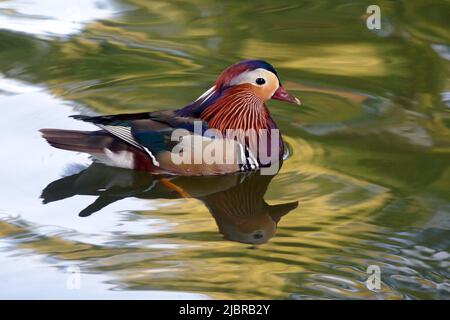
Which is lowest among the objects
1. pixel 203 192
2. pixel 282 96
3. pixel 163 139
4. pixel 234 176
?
pixel 203 192

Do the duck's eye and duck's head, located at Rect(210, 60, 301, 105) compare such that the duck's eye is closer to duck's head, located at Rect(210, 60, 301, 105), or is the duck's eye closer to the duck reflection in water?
duck's head, located at Rect(210, 60, 301, 105)

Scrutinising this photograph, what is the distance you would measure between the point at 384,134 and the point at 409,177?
0.64 meters

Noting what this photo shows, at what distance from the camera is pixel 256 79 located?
655 centimetres

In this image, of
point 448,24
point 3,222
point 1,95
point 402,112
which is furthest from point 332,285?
point 448,24

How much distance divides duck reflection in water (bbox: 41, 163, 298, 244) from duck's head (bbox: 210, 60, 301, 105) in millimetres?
534

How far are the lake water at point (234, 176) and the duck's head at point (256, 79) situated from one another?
11.8 inches

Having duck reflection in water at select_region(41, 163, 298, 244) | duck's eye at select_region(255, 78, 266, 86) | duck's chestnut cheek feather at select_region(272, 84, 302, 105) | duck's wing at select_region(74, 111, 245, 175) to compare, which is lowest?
duck reflection in water at select_region(41, 163, 298, 244)

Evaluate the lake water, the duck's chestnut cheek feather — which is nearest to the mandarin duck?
the duck's chestnut cheek feather

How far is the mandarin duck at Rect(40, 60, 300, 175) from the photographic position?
20.6ft

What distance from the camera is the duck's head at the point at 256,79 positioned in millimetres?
6496

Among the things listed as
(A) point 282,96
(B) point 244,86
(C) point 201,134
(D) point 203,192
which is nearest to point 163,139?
(C) point 201,134

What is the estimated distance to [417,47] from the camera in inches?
317

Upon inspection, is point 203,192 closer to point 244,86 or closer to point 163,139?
point 163,139

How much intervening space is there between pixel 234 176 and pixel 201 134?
30cm
